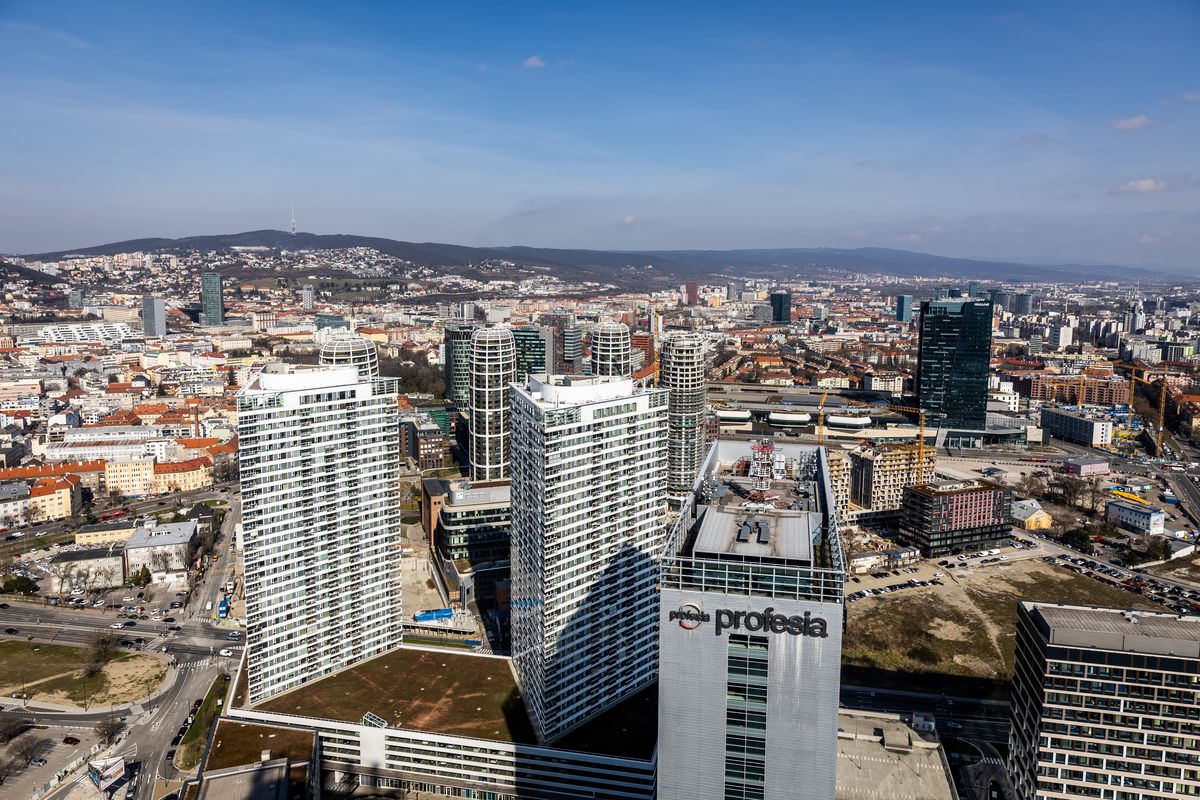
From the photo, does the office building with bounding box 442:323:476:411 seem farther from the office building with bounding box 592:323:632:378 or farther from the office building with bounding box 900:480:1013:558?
the office building with bounding box 900:480:1013:558

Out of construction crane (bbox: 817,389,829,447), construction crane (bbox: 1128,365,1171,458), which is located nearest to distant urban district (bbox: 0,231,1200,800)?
construction crane (bbox: 1128,365,1171,458)

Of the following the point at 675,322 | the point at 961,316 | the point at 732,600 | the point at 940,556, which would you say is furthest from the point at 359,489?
the point at 675,322

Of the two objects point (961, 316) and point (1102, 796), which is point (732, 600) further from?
point (961, 316)

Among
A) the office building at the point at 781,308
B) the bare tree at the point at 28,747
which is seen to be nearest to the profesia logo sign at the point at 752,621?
the bare tree at the point at 28,747

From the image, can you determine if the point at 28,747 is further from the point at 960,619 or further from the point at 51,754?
the point at 960,619

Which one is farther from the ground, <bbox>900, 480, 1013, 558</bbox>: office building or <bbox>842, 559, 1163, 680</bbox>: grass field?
<bbox>900, 480, 1013, 558</bbox>: office building

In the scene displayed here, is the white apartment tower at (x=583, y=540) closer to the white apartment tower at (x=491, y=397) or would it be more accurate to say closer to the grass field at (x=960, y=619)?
the grass field at (x=960, y=619)

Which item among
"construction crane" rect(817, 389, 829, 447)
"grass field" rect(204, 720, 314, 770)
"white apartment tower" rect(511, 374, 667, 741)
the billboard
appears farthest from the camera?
"construction crane" rect(817, 389, 829, 447)
